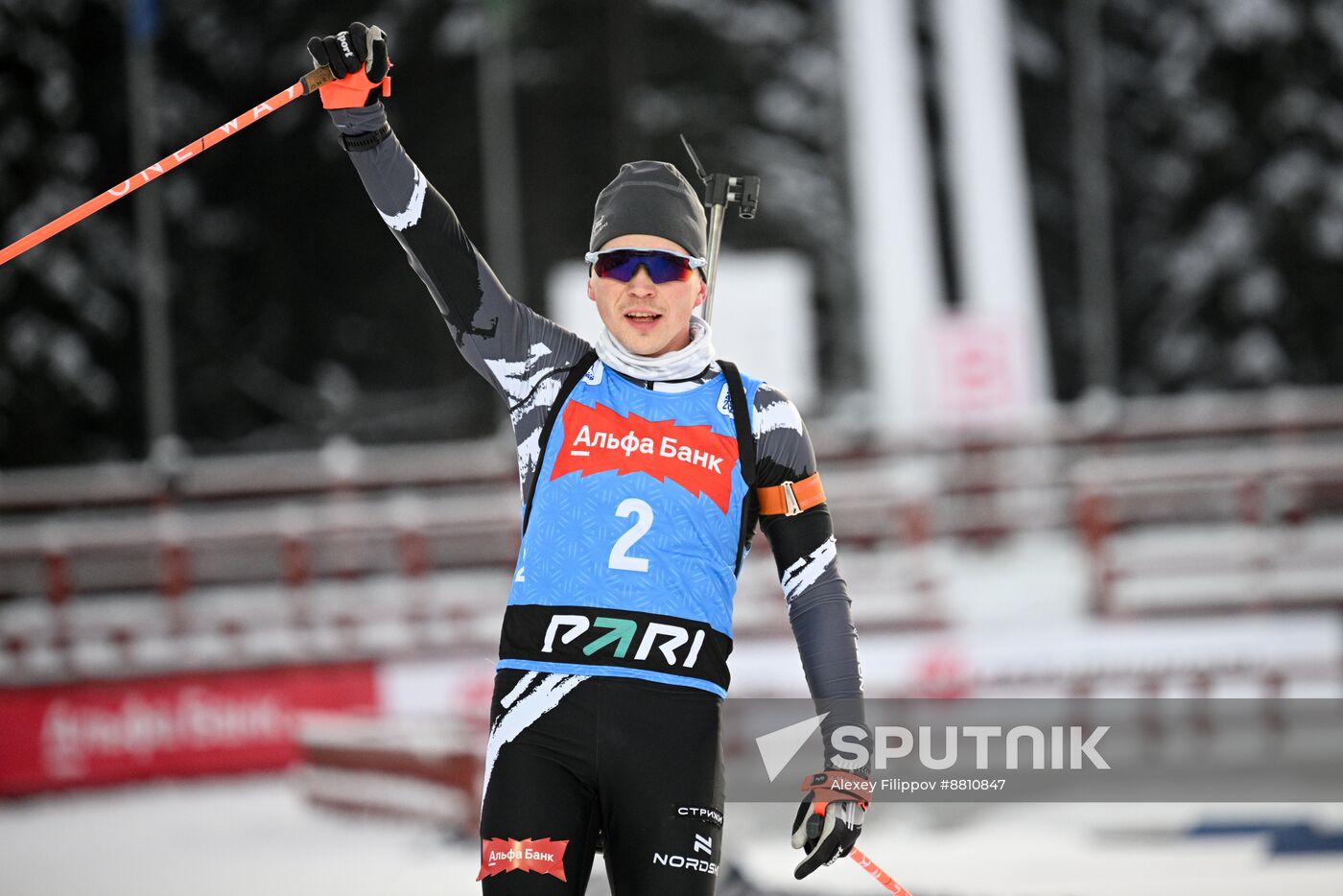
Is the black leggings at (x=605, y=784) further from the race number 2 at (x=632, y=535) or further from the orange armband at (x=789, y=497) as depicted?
the orange armband at (x=789, y=497)

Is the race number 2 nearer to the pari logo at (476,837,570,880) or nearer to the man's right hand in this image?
the pari logo at (476,837,570,880)

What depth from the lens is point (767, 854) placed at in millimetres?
8289

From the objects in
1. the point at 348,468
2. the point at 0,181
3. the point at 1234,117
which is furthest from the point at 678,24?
the point at 348,468

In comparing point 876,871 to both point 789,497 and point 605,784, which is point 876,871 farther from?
point 789,497

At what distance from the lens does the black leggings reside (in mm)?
3400

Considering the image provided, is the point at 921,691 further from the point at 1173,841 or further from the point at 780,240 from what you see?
the point at 780,240

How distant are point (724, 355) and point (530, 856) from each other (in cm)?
1042

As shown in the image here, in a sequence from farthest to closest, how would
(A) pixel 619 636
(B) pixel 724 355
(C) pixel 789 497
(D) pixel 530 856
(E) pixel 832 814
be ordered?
(B) pixel 724 355
(C) pixel 789 497
(E) pixel 832 814
(A) pixel 619 636
(D) pixel 530 856

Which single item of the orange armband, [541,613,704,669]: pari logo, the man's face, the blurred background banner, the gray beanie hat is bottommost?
[541,613,704,669]: pari logo

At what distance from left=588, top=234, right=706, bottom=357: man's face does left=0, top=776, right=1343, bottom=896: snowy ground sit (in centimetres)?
310

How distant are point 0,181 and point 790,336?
12662 mm

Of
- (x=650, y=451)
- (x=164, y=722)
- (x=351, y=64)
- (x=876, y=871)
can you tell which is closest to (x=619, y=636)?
(x=650, y=451)

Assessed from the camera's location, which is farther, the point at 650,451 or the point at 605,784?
the point at 650,451

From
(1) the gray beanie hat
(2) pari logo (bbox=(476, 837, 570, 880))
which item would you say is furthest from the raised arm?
(2) pari logo (bbox=(476, 837, 570, 880))
